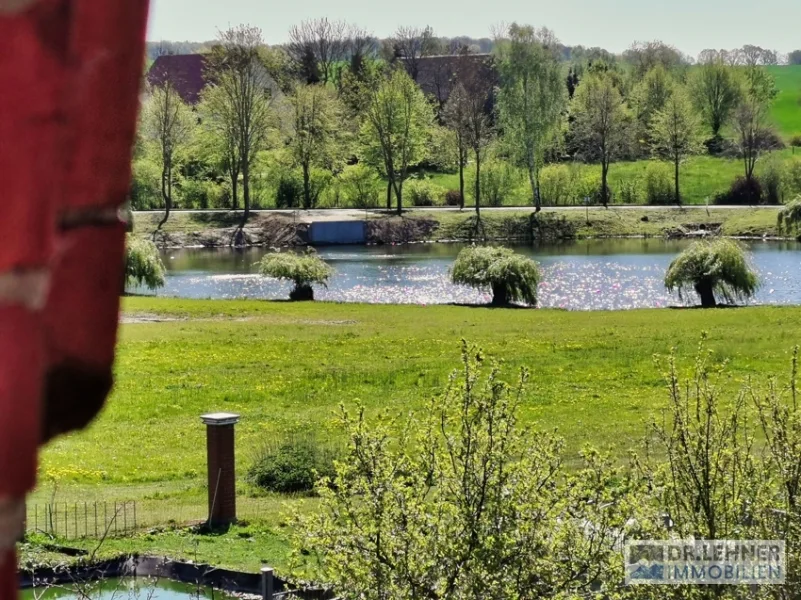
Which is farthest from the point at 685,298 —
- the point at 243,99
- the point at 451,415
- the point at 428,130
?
the point at 428,130

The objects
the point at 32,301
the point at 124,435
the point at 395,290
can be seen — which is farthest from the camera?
the point at 395,290

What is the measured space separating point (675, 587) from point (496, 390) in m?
1.76

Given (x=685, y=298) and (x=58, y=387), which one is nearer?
(x=58, y=387)

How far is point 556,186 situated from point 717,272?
4897 centimetres

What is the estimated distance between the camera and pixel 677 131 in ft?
277

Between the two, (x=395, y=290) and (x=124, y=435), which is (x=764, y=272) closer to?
(x=395, y=290)

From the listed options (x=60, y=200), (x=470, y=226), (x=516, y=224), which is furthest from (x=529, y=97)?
(x=60, y=200)

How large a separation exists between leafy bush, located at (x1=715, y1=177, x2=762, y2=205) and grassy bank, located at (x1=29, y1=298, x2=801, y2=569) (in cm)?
5233

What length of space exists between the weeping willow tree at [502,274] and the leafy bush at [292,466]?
23.5 meters

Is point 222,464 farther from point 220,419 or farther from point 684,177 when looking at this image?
point 684,177

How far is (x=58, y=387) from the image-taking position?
2.06 feet

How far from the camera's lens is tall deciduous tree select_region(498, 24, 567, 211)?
84.8m

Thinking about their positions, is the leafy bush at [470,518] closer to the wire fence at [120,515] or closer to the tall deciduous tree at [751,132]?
the wire fence at [120,515]

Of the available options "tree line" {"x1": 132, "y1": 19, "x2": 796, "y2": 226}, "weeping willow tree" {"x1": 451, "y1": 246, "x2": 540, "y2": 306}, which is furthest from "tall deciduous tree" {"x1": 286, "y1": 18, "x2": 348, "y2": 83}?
"weeping willow tree" {"x1": 451, "y1": 246, "x2": 540, "y2": 306}
